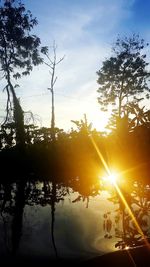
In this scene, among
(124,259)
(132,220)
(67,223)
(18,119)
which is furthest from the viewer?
(18,119)

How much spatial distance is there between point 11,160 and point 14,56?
14.5 metres

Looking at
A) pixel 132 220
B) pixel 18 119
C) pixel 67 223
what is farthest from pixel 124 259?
pixel 18 119

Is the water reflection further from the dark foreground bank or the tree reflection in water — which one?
the dark foreground bank

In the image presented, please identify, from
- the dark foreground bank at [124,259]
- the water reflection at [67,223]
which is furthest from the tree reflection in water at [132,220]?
the dark foreground bank at [124,259]

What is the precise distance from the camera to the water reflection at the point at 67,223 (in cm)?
698

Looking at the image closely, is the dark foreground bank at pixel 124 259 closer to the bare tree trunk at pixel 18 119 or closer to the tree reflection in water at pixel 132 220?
the tree reflection in water at pixel 132 220

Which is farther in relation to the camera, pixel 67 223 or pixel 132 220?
pixel 67 223

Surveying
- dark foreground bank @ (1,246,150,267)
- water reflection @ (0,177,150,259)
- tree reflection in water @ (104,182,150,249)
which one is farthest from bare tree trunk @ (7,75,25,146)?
dark foreground bank @ (1,246,150,267)

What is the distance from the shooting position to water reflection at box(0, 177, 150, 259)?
22.9 ft

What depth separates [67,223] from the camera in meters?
9.30

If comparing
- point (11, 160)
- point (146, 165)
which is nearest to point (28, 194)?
point (146, 165)

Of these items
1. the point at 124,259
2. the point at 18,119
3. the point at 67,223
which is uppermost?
the point at 18,119

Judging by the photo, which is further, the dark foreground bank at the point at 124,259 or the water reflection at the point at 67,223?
the water reflection at the point at 67,223

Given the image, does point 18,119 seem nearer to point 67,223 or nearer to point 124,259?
point 67,223
